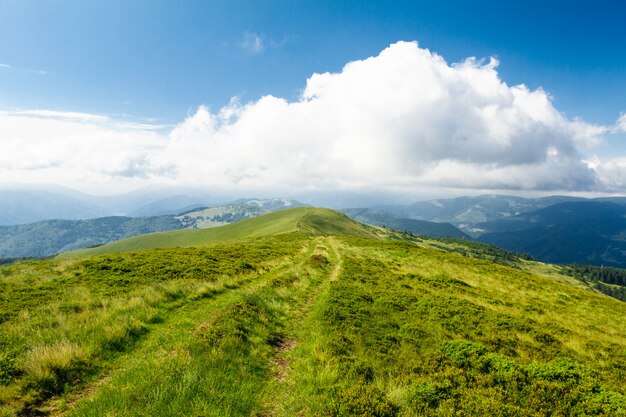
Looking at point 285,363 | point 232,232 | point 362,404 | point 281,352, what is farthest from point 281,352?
point 232,232

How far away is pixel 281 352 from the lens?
1223 centimetres

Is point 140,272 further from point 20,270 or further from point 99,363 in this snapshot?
point 99,363

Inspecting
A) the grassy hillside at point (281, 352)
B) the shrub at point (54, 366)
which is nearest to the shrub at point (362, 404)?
the grassy hillside at point (281, 352)

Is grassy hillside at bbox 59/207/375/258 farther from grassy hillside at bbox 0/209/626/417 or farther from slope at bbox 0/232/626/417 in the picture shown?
grassy hillside at bbox 0/209/626/417

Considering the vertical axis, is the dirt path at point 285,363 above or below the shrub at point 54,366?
below

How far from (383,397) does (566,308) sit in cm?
2997

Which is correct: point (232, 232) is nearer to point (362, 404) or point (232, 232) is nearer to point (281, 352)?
point (281, 352)

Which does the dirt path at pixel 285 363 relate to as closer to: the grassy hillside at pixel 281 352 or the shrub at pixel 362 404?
the grassy hillside at pixel 281 352

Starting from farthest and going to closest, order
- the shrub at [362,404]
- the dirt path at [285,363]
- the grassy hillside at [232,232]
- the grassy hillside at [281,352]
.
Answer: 1. the grassy hillside at [232,232]
2. the dirt path at [285,363]
3. the grassy hillside at [281,352]
4. the shrub at [362,404]

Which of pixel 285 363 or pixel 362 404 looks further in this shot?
pixel 285 363

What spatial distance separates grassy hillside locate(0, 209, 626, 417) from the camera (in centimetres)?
811

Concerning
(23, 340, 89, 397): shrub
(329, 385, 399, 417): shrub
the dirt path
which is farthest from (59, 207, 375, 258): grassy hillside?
(329, 385, 399, 417): shrub

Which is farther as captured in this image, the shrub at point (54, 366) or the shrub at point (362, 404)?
the shrub at point (54, 366)

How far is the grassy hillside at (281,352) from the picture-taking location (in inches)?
319
